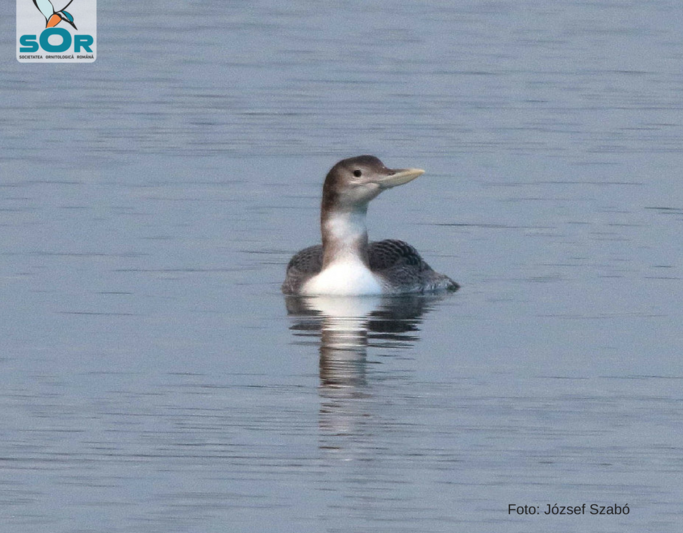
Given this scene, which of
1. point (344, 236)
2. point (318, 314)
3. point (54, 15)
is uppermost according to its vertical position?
point (54, 15)

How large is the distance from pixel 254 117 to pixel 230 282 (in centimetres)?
934

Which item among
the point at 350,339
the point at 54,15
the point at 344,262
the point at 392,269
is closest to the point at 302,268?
the point at 344,262

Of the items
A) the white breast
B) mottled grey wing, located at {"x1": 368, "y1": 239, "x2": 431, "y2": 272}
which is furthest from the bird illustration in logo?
the white breast

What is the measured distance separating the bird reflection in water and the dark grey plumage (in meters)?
0.12

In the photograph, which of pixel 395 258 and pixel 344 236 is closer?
pixel 344 236

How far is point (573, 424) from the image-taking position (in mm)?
12047

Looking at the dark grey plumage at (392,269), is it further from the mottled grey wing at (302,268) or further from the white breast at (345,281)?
the white breast at (345,281)

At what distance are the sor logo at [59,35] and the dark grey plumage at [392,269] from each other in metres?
13.0

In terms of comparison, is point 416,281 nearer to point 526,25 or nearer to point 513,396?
point 513,396

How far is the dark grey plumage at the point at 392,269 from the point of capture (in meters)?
16.6

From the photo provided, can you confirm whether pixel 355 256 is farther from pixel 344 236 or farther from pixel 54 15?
pixel 54 15

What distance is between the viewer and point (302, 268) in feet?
55.4

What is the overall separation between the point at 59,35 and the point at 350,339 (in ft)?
52.6

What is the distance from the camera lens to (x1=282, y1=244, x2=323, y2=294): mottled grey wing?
54.5ft
